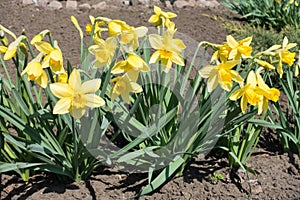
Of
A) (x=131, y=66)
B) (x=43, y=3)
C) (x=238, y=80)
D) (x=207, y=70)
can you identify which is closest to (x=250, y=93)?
(x=238, y=80)

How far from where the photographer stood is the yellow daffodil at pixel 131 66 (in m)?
1.75

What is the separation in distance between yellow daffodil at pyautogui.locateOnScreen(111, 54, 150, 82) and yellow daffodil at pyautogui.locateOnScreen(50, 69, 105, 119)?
120mm

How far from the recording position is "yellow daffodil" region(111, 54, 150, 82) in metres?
1.75

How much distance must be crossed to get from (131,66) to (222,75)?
43 cm

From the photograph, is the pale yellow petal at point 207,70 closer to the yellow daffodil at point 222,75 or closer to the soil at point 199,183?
the yellow daffodil at point 222,75

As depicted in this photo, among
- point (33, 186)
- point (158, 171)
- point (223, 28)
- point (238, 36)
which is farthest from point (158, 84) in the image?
point (223, 28)

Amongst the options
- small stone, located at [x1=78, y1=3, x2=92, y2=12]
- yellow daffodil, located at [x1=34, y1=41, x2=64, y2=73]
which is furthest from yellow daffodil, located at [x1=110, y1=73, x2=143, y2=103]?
small stone, located at [x1=78, y1=3, x2=92, y2=12]

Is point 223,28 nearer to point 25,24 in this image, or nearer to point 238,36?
→ point 238,36

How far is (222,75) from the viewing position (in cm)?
191

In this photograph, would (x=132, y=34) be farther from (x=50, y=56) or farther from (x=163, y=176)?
(x=163, y=176)

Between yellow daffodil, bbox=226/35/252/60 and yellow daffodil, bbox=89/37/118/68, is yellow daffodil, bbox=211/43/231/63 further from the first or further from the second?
yellow daffodil, bbox=89/37/118/68

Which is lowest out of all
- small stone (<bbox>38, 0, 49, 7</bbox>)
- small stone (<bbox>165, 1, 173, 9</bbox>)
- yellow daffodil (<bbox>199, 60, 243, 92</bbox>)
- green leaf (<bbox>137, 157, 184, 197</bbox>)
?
green leaf (<bbox>137, 157, 184, 197</bbox>)

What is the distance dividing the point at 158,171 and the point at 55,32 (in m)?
2.57

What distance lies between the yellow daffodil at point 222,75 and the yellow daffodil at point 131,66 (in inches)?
12.6
